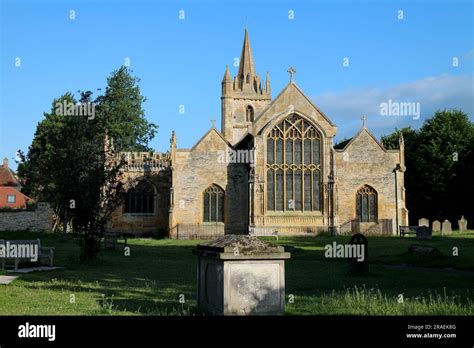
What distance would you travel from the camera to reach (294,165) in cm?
4538

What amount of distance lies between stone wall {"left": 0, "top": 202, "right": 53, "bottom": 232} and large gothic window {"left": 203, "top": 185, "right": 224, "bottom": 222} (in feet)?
39.5

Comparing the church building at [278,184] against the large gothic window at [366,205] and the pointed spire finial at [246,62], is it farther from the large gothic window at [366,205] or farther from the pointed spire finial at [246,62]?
the pointed spire finial at [246,62]

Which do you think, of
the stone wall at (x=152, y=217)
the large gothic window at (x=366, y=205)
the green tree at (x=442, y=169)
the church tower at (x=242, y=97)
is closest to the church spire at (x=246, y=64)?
the church tower at (x=242, y=97)

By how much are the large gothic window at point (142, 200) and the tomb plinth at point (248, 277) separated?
38165mm

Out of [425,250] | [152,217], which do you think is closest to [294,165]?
[152,217]

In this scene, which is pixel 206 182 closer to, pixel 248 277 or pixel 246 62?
pixel 246 62

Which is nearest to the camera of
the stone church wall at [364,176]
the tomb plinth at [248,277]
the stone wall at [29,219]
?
the tomb plinth at [248,277]

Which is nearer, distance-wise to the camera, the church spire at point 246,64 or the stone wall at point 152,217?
the stone wall at point 152,217

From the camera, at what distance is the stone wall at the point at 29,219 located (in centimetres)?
4350

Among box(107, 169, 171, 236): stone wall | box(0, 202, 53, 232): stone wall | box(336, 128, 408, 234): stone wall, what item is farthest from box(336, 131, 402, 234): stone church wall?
box(0, 202, 53, 232): stone wall

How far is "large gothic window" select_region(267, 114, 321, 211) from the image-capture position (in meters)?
45.0

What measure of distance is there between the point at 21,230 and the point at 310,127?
23101 mm
